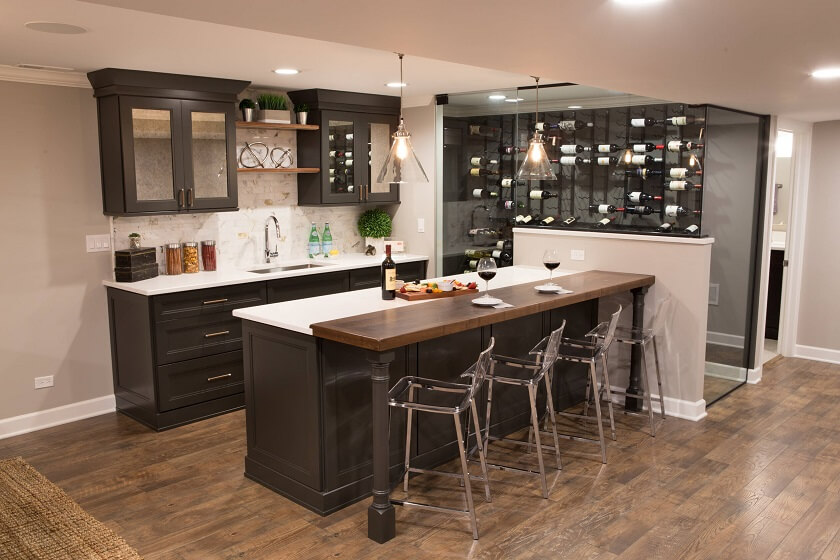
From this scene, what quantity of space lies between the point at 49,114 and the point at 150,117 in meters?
0.64

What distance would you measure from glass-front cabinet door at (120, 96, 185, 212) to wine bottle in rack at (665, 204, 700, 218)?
3.50m

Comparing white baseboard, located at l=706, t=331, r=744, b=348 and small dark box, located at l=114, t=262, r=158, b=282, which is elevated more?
small dark box, located at l=114, t=262, r=158, b=282

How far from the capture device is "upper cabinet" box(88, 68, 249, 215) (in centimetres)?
479

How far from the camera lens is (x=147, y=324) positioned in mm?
4715

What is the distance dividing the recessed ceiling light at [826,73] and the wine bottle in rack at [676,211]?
1433 millimetres

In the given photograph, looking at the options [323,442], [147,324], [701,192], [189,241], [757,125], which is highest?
[757,125]

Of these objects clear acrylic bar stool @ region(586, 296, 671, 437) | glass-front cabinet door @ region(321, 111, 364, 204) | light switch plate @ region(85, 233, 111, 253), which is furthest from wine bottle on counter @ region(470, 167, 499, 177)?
light switch plate @ region(85, 233, 111, 253)

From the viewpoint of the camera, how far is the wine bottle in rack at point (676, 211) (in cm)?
493

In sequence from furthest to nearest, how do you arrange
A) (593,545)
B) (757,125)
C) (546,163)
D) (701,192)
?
(757,125)
(701,192)
(546,163)
(593,545)

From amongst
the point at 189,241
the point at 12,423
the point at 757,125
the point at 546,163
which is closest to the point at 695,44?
the point at 546,163

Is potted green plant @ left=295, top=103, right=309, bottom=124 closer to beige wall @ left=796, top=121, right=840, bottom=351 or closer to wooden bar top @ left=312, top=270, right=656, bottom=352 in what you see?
wooden bar top @ left=312, top=270, right=656, bottom=352

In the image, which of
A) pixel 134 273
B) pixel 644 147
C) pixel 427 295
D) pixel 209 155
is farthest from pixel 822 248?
pixel 134 273

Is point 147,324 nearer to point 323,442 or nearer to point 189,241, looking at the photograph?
point 189,241

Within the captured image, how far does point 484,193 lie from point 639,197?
4.97 feet
